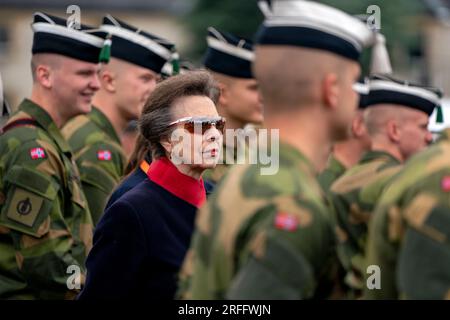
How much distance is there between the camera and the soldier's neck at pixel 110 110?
9484mm

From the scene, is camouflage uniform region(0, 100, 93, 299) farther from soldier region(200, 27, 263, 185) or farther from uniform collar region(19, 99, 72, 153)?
soldier region(200, 27, 263, 185)

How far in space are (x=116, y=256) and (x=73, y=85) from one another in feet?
7.45

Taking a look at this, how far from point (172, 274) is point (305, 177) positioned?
4.71ft

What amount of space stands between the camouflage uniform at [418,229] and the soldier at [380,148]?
1914mm

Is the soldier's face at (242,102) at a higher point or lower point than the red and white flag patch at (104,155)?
higher

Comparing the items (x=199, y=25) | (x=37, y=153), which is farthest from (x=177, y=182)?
(x=199, y=25)

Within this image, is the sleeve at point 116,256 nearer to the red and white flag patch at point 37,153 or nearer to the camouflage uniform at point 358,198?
the camouflage uniform at point 358,198

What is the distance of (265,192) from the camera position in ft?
15.1

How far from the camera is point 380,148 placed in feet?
27.1

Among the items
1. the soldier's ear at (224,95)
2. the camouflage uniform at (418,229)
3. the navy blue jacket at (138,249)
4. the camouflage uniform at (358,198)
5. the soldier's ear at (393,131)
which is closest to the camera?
the camouflage uniform at (418,229)

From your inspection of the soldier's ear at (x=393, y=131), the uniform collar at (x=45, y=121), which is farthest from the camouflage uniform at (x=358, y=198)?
the uniform collar at (x=45, y=121)

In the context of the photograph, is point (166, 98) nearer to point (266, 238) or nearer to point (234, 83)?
point (266, 238)

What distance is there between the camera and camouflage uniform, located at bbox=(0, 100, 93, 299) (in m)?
7.34
